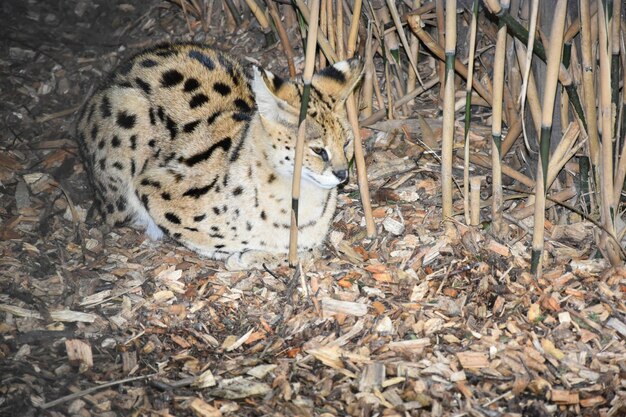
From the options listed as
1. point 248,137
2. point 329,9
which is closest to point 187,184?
point 248,137

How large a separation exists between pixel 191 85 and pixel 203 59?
0.75 feet

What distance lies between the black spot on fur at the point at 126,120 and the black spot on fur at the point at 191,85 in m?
0.37

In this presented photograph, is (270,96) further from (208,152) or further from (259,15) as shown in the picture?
(259,15)

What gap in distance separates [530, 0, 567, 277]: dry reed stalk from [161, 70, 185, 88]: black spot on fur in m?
2.16

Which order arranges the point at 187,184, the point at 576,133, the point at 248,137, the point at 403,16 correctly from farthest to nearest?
the point at 403,16, the point at 187,184, the point at 248,137, the point at 576,133

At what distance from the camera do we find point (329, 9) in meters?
4.66

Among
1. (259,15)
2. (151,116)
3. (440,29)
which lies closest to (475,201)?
(440,29)

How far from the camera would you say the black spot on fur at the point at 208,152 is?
4.68 m

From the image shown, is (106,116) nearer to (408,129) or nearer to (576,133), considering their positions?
(408,129)

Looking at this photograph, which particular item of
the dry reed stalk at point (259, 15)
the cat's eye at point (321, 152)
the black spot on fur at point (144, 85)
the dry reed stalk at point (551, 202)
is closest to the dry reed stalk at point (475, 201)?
the dry reed stalk at point (551, 202)

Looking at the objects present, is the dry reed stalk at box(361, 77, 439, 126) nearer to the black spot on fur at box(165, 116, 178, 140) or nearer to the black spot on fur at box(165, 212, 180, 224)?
the black spot on fur at box(165, 116, 178, 140)

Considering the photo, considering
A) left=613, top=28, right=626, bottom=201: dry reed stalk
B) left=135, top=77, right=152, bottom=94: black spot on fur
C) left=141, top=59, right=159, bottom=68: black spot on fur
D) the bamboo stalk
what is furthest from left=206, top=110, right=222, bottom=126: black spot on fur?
left=613, top=28, right=626, bottom=201: dry reed stalk

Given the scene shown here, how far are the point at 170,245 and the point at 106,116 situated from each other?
0.88 m

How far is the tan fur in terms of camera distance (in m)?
4.27
